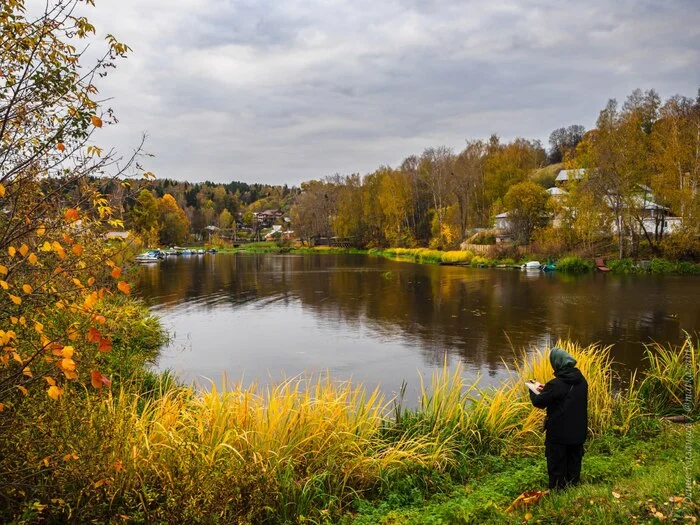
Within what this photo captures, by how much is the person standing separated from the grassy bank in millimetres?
389

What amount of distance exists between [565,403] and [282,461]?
10.4ft

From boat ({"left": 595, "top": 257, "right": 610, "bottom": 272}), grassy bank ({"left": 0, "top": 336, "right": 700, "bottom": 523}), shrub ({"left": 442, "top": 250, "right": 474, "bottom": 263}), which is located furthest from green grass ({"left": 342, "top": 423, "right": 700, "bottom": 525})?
shrub ({"left": 442, "top": 250, "right": 474, "bottom": 263})

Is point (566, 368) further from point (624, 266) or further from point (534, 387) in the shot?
point (624, 266)

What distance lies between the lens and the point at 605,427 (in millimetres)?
7691

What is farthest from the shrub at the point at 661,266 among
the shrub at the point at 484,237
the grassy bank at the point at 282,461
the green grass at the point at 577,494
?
the green grass at the point at 577,494

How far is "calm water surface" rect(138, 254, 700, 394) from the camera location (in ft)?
46.5

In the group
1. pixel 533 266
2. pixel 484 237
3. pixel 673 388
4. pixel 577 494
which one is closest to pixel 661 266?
pixel 533 266

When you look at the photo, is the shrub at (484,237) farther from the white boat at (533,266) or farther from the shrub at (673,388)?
the shrub at (673,388)

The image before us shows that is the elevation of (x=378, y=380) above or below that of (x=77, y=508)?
below

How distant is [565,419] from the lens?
5.45 m

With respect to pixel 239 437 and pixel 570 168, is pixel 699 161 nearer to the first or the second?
pixel 570 168

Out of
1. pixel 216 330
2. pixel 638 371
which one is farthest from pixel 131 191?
pixel 216 330

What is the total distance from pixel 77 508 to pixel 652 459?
6589mm

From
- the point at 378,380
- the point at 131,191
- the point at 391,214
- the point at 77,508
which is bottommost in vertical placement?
the point at 378,380
